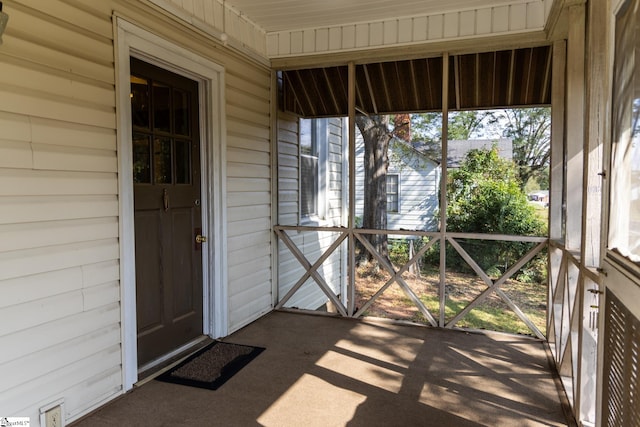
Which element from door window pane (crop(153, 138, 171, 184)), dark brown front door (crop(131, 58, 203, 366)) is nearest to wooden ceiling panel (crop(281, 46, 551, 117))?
dark brown front door (crop(131, 58, 203, 366))

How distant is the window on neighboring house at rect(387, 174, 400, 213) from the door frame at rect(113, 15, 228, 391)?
331 cm

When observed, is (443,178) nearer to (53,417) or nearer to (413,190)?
(413,190)

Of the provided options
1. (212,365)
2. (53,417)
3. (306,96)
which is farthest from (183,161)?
(306,96)

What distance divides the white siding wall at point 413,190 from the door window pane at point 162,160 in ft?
11.4

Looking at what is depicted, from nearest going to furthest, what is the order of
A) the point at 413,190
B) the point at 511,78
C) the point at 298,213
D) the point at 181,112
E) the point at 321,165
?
the point at 181,112, the point at 511,78, the point at 298,213, the point at 321,165, the point at 413,190

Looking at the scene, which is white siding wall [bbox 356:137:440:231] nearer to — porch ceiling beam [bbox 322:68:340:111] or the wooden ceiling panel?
the wooden ceiling panel

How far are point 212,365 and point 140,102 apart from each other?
1868 mm

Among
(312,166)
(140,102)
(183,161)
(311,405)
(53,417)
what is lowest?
(311,405)

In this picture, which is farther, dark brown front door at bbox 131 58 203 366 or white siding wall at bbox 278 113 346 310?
white siding wall at bbox 278 113 346 310

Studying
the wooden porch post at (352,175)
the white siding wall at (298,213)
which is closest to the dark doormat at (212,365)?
the wooden porch post at (352,175)

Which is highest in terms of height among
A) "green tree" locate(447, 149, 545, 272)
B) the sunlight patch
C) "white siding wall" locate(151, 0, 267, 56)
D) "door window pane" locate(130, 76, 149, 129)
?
"white siding wall" locate(151, 0, 267, 56)

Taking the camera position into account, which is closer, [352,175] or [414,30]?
[414,30]

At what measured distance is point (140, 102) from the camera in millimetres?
2779

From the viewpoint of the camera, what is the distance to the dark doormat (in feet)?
9.05
